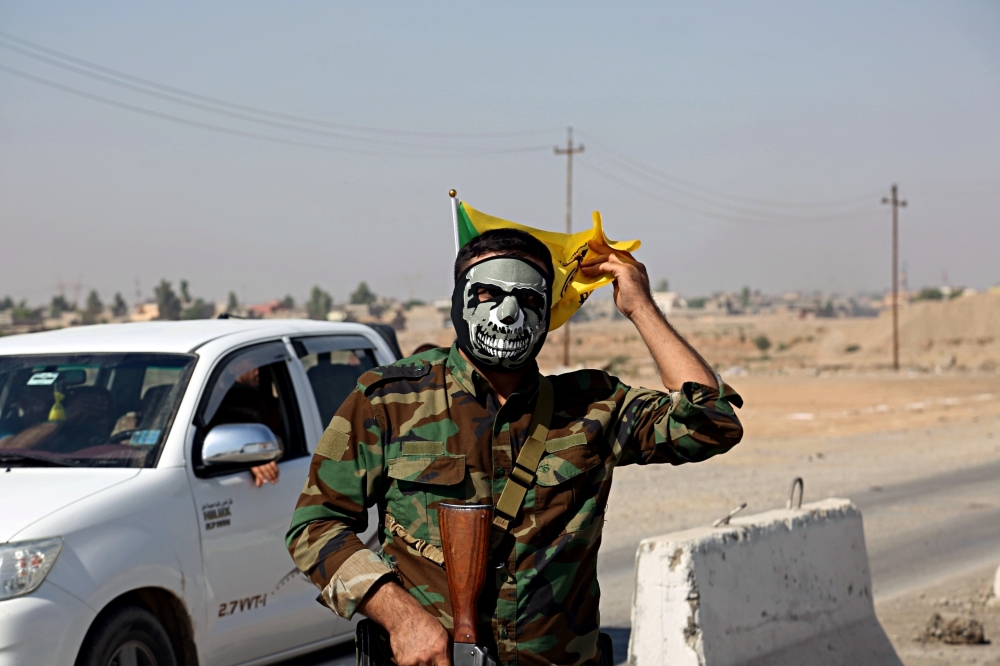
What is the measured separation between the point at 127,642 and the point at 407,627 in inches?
102

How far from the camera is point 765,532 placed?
571cm

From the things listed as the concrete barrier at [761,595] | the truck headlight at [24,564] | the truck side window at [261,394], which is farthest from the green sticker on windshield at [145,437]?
the concrete barrier at [761,595]

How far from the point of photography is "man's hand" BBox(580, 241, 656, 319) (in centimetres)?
320

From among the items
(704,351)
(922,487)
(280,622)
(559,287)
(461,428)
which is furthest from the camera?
(704,351)

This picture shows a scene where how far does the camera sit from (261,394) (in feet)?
20.4

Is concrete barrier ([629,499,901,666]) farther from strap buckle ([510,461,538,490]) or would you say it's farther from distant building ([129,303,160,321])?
distant building ([129,303,160,321])

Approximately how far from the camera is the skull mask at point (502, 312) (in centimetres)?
298

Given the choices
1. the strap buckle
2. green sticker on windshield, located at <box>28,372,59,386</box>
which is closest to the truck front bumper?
green sticker on windshield, located at <box>28,372,59,386</box>

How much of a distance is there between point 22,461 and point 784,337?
106 metres

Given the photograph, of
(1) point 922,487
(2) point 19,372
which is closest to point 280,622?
(2) point 19,372

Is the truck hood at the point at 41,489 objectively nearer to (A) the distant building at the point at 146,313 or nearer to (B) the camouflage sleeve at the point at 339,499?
(B) the camouflage sleeve at the point at 339,499

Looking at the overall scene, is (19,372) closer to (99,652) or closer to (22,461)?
(22,461)

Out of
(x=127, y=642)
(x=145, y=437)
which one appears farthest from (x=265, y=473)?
(x=127, y=642)

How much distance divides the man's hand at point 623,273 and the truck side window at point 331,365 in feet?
10.6
